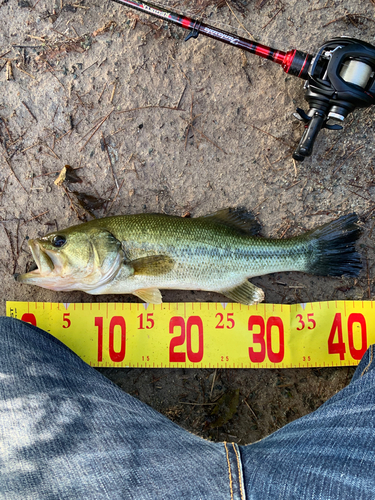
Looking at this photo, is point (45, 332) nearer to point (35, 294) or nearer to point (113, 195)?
point (35, 294)

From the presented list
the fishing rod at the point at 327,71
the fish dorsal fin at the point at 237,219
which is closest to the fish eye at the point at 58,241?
the fish dorsal fin at the point at 237,219

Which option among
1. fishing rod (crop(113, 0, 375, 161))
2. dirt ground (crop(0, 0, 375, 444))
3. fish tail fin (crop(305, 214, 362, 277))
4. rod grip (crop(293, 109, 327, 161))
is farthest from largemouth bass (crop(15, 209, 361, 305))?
fishing rod (crop(113, 0, 375, 161))

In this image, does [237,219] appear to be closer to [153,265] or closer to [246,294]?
[246,294]

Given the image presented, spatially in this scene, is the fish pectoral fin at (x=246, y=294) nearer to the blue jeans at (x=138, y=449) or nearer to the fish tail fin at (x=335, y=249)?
the fish tail fin at (x=335, y=249)

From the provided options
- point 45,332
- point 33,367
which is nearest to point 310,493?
point 33,367

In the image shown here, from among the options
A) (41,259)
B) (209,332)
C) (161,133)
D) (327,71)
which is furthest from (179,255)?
(327,71)

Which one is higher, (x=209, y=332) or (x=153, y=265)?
(x=153, y=265)

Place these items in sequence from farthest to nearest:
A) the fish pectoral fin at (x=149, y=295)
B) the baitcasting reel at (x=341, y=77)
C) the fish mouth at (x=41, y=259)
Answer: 1. the fish pectoral fin at (x=149, y=295)
2. the fish mouth at (x=41, y=259)
3. the baitcasting reel at (x=341, y=77)
